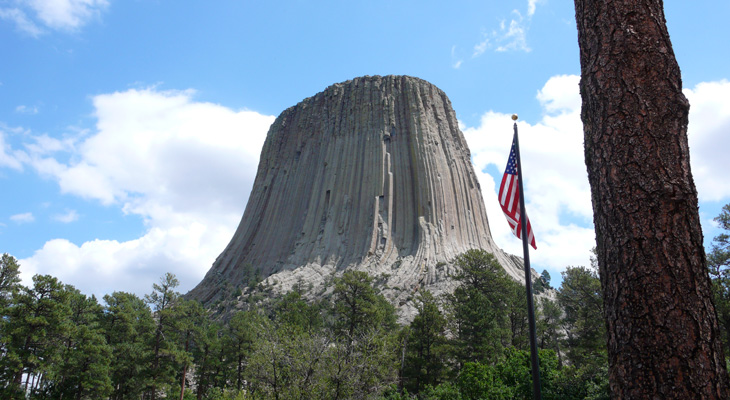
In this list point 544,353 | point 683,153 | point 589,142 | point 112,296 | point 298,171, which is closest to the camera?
point 683,153

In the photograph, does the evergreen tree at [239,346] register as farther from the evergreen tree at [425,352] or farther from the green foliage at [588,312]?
the green foliage at [588,312]

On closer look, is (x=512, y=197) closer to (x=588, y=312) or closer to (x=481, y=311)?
(x=588, y=312)

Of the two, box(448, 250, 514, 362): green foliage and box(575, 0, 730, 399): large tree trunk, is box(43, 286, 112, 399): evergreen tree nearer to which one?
box(448, 250, 514, 362): green foliage

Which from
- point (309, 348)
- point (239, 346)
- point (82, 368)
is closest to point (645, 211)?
point (309, 348)

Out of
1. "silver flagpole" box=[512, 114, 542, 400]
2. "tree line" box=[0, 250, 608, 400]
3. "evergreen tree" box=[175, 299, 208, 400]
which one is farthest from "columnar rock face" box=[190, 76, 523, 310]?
"silver flagpole" box=[512, 114, 542, 400]

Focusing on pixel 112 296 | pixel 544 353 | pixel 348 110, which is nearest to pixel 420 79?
pixel 348 110

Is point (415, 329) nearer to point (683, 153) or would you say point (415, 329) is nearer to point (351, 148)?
point (683, 153)

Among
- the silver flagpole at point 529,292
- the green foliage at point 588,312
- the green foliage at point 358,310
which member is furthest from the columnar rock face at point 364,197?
the silver flagpole at point 529,292
